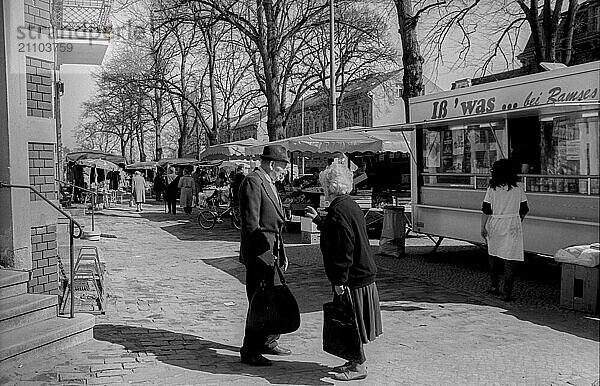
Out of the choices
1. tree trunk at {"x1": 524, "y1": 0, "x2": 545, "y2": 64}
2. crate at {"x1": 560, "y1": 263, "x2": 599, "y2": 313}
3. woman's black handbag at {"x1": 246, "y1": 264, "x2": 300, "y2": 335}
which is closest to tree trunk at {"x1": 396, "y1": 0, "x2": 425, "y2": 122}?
tree trunk at {"x1": 524, "y1": 0, "x2": 545, "y2": 64}

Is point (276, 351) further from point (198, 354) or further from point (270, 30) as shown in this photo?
point (270, 30)

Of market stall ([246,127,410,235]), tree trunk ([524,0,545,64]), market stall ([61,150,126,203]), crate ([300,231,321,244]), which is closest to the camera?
market stall ([246,127,410,235])

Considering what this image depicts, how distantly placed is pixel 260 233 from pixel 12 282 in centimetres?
267

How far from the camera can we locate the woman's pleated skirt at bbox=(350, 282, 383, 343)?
520cm

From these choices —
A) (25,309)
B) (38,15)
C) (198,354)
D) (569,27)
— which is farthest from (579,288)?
(569,27)

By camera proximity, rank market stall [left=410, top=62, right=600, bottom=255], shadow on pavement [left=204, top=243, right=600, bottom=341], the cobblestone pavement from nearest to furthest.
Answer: the cobblestone pavement, shadow on pavement [left=204, top=243, right=600, bottom=341], market stall [left=410, top=62, right=600, bottom=255]

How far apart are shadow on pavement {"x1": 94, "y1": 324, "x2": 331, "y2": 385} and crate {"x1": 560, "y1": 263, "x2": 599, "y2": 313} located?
3.50 metres

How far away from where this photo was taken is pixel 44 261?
23.7ft

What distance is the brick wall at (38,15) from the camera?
713 centimetres

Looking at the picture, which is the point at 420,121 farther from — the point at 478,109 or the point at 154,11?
the point at 154,11

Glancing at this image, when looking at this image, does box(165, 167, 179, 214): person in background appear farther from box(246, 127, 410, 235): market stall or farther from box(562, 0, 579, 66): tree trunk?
box(562, 0, 579, 66): tree trunk

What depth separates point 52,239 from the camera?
24.2ft

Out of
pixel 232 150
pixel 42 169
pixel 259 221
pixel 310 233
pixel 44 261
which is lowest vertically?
pixel 310 233

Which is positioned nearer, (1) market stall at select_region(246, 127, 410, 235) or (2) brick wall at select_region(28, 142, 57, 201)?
(2) brick wall at select_region(28, 142, 57, 201)
